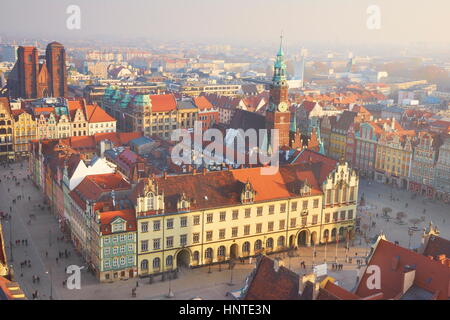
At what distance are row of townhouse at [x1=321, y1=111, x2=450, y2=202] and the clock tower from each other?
35.5 ft

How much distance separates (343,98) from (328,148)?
57.9m

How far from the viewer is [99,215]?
179 ft

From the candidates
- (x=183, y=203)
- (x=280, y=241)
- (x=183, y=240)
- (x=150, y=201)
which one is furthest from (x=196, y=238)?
(x=280, y=241)

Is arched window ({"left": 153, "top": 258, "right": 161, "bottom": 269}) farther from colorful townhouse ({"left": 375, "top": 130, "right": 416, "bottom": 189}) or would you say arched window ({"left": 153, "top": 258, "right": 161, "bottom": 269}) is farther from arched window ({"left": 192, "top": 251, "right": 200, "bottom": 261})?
colorful townhouse ({"left": 375, "top": 130, "right": 416, "bottom": 189})

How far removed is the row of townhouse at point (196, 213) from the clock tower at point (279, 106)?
18330 millimetres

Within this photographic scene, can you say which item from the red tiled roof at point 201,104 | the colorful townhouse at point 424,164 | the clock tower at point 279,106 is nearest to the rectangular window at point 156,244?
the clock tower at point 279,106

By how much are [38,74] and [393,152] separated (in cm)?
9625

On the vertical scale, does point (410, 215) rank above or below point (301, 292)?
below

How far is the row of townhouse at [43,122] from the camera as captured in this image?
4318 inches

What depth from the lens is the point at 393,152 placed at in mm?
98875

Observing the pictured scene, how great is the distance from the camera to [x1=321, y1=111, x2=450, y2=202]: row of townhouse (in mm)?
90625

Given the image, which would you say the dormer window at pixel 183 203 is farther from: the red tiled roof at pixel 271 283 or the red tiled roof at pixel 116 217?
the red tiled roof at pixel 271 283
